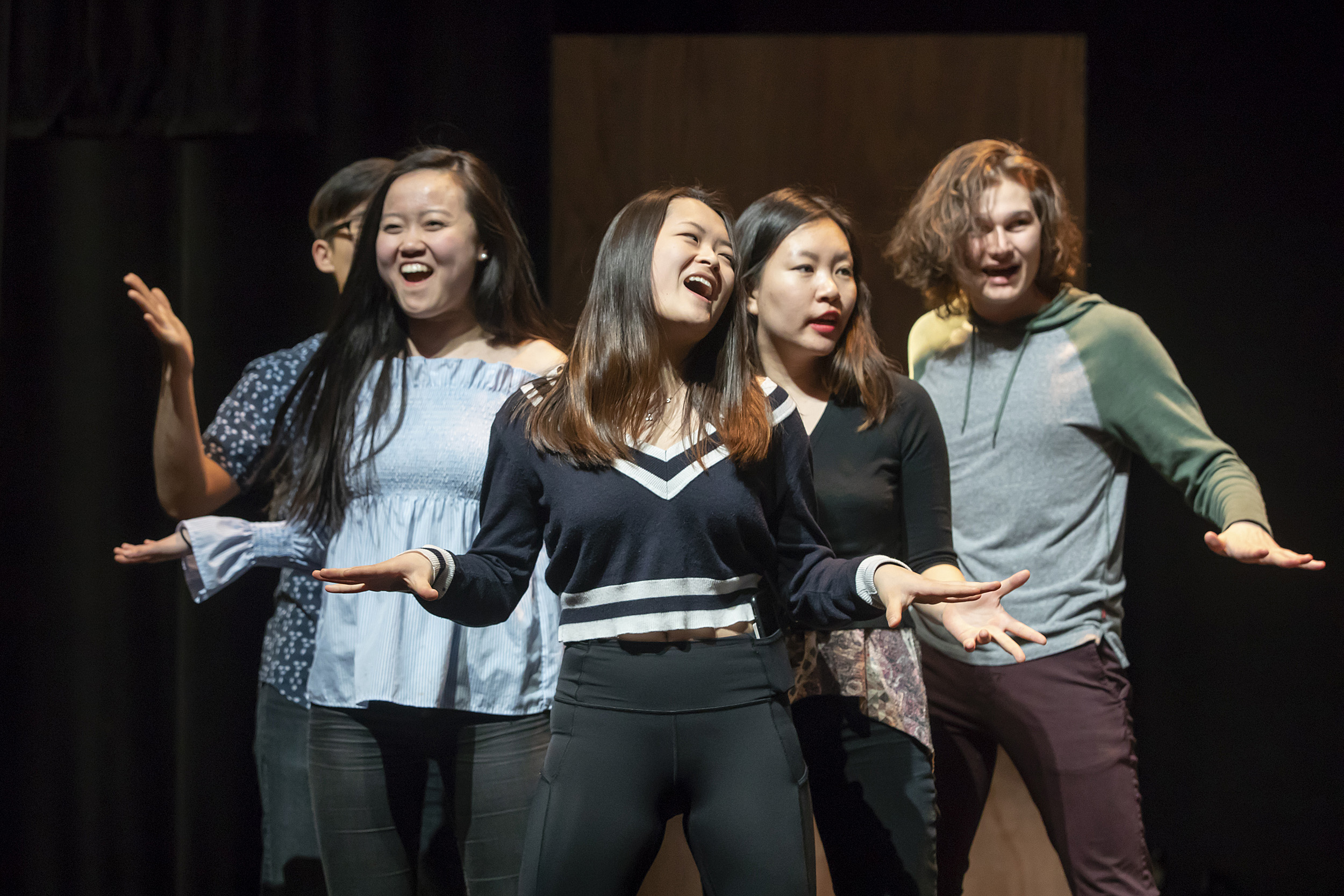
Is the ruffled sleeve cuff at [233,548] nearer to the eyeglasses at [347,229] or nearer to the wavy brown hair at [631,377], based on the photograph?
the wavy brown hair at [631,377]

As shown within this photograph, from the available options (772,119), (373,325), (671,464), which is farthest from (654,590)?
(772,119)

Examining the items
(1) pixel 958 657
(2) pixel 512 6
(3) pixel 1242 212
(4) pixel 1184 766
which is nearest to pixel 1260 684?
(4) pixel 1184 766

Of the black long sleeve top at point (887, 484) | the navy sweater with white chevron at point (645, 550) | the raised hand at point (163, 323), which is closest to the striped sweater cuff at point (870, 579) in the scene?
the navy sweater with white chevron at point (645, 550)

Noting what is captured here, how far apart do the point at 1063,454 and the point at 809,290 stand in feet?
2.17

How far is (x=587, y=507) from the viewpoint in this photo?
151 centimetres

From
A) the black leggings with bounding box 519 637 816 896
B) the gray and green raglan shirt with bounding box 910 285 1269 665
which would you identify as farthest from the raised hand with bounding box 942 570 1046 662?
the gray and green raglan shirt with bounding box 910 285 1269 665

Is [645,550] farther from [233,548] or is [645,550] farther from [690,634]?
[233,548]

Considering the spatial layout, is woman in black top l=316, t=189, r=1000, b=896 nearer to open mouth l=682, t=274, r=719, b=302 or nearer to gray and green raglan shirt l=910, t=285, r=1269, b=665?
open mouth l=682, t=274, r=719, b=302

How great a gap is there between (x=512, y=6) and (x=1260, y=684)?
9.22ft

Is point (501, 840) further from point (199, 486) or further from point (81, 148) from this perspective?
point (81, 148)

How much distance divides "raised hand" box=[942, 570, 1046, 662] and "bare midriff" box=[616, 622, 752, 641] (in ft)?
0.93

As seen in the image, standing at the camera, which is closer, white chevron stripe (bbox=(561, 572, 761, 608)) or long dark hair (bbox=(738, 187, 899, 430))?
white chevron stripe (bbox=(561, 572, 761, 608))

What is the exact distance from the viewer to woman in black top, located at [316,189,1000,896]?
4.69ft

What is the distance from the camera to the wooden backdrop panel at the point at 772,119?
9.16 ft
